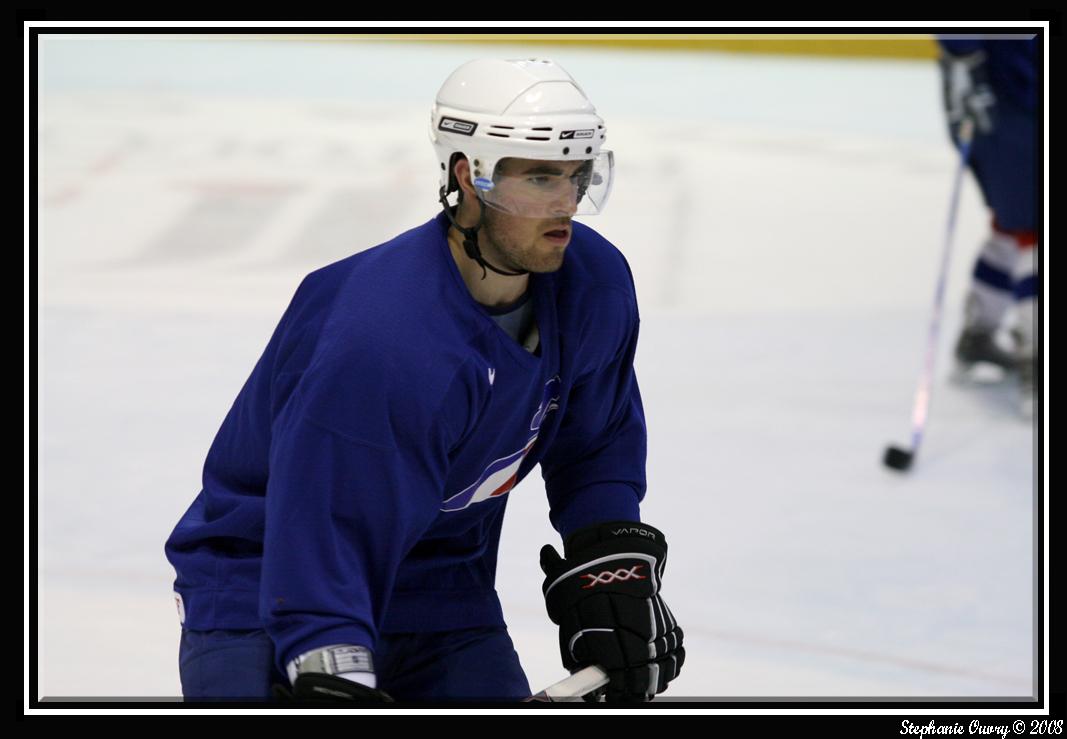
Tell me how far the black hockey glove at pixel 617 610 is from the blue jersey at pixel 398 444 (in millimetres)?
52

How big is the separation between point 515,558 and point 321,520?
1414 millimetres

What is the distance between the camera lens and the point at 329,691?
1.43 meters

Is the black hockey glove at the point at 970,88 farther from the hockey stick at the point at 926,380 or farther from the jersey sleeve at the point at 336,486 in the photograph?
the jersey sleeve at the point at 336,486

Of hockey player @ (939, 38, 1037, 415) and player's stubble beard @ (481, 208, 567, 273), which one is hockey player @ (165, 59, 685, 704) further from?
hockey player @ (939, 38, 1037, 415)

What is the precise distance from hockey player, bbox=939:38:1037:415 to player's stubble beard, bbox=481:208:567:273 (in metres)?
2.28

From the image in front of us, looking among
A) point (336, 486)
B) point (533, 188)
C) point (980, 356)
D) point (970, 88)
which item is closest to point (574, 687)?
point (336, 486)

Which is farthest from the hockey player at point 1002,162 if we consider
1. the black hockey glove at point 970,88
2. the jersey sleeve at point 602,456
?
the jersey sleeve at point 602,456

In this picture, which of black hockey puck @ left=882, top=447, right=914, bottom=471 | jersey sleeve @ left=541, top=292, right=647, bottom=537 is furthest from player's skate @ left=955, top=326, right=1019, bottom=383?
jersey sleeve @ left=541, top=292, right=647, bottom=537

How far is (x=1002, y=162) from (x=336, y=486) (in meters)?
2.64

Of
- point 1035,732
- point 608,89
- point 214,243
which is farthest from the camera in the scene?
point 608,89

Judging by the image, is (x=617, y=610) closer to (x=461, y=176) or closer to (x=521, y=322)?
(x=521, y=322)

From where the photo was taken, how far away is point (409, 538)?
1561mm
